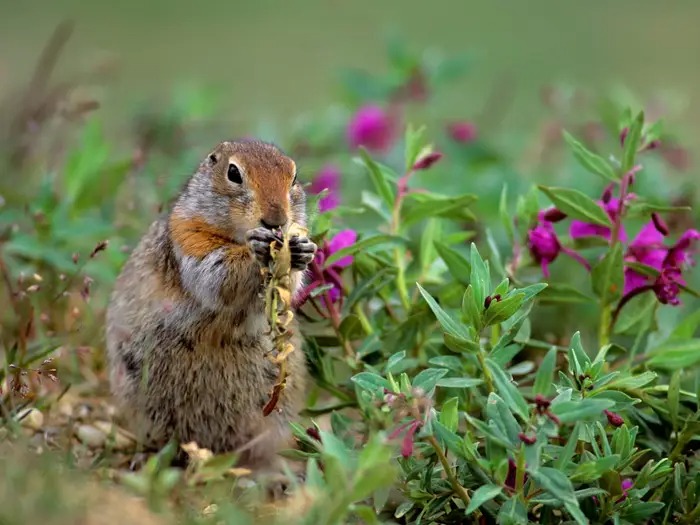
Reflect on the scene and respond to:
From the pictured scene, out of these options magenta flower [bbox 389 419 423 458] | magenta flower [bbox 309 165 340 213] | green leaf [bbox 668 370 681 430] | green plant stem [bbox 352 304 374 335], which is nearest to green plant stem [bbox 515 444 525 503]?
magenta flower [bbox 389 419 423 458]

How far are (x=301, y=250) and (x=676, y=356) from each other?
1382 mm

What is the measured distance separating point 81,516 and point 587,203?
76.6 inches

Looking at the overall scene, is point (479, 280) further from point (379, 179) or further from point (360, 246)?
point (379, 179)

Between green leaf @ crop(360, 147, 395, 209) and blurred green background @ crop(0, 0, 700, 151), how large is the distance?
5.16m

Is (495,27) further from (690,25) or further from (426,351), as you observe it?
(426,351)

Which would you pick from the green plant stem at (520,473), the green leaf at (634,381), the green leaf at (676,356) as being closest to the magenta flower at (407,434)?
the green plant stem at (520,473)

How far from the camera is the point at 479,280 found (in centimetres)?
315

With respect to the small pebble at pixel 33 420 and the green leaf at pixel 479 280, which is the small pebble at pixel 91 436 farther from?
the green leaf at pixel 479 280

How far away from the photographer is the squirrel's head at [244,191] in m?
3.45

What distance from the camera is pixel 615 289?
3.72 metres

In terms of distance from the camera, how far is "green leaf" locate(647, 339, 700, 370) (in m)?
3.72

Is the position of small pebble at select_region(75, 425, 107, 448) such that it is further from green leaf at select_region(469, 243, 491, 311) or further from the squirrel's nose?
green leaf at select_region(469, 243, 491, 311)

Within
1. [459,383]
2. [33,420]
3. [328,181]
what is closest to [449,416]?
[459,383]

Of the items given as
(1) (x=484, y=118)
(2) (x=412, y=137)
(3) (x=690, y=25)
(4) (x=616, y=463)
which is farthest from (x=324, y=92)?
(4) (x=616, y=463)
